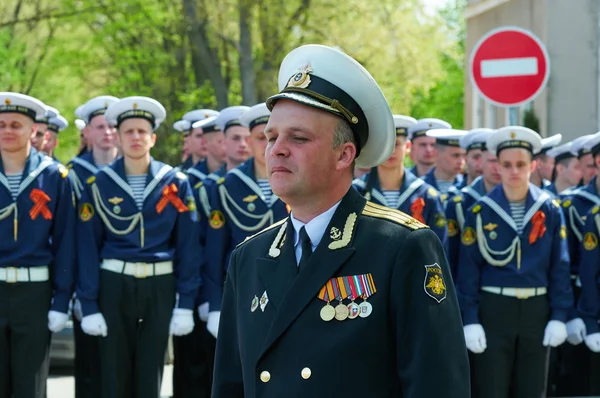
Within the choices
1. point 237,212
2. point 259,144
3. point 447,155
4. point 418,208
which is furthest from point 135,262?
point 447,155

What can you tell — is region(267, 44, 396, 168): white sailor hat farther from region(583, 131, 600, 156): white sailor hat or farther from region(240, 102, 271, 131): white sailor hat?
region(583, 131, 600, 156): white sailor hat

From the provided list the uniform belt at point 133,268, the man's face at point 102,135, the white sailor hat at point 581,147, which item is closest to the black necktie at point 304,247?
the uniform belt at point 133,268

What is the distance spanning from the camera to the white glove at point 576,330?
8.80 metres

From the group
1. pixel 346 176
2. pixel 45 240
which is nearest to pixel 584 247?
pixel 45 240

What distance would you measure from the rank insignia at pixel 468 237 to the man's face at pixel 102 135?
3111mm

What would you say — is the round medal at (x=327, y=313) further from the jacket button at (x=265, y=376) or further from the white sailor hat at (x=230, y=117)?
the white sailor hat at (x=230, y=117)

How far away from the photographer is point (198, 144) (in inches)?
473

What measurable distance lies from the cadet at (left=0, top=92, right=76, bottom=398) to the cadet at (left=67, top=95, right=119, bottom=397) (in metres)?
0.32

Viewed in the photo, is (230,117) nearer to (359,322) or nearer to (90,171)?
(90,171)

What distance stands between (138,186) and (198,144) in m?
3.82

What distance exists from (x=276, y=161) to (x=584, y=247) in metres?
6.29

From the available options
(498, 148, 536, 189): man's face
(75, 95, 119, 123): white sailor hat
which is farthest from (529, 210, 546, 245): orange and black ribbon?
(75, 95, 119, 123): white sailor hat

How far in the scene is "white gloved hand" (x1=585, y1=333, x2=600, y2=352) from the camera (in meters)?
8.81

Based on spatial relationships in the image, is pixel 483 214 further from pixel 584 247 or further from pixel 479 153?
pixel 479 153
